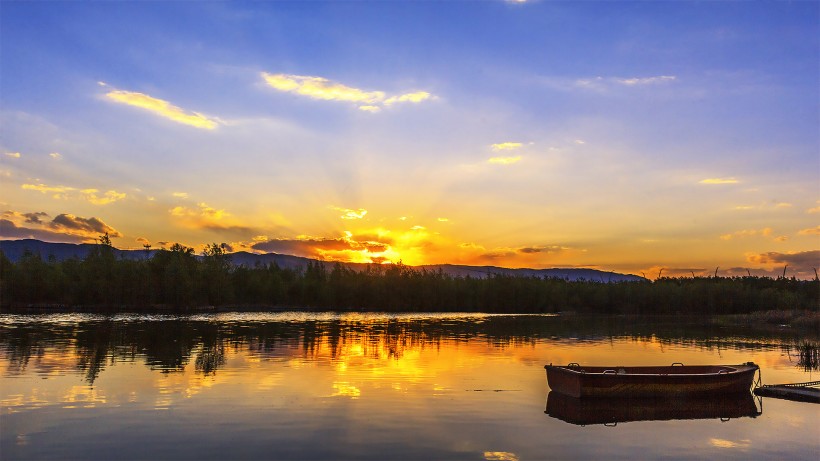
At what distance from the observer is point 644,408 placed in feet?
91.6

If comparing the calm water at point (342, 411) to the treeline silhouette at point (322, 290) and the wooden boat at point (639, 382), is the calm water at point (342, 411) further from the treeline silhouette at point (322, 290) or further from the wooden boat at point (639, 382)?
the treeline silhouette at point (322, 290)

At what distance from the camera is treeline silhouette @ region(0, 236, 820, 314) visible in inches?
5113

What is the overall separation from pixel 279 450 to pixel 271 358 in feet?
78.8

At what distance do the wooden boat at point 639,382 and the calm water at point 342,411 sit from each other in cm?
72

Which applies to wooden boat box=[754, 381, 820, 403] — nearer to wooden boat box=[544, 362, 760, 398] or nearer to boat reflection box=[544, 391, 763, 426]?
wooden boat box=[544, 362, 760, 398]

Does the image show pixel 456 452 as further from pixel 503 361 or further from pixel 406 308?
pixel 406 308

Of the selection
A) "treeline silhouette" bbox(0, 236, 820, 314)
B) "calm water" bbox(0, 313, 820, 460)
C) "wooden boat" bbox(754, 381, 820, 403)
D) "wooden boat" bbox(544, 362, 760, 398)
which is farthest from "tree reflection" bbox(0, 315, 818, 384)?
"treeline silhouette" bbox(0, 236, 820, 314)

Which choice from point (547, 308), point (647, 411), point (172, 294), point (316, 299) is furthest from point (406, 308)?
point (647, 411)

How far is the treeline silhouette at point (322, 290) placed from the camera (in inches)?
5113

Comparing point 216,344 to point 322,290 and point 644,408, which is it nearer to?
point 644,408

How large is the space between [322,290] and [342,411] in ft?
459

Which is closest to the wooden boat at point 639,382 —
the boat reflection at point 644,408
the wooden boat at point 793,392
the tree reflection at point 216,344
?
the boat reflection at point 644,408

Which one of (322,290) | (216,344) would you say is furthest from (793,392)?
(322,290)

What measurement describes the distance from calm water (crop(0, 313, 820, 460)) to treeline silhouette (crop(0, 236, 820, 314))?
304ft
